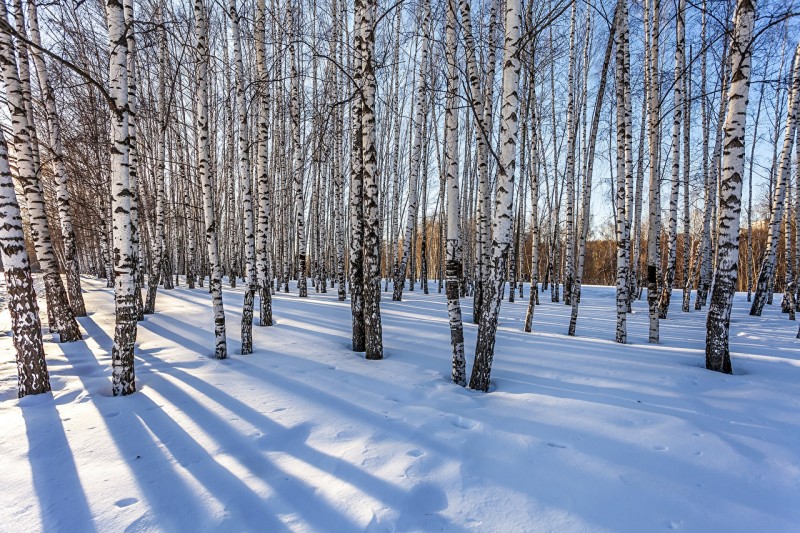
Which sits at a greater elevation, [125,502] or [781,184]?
[781,184]

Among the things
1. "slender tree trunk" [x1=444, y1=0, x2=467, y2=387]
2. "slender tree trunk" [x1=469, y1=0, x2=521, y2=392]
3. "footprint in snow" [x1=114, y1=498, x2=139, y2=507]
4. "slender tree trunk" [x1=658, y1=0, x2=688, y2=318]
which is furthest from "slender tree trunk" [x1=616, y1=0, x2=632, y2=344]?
"footprint in snow" [x1=114, y1=498, x2=139, y2=507]

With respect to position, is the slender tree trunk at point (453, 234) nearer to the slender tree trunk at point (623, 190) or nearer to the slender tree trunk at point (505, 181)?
the slender tree trunk at point (505, 181)

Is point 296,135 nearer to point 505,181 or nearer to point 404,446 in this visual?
point 505,181

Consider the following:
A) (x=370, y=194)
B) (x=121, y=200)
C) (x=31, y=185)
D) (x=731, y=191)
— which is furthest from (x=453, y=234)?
(x=31, y=185)

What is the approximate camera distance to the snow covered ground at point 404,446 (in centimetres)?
220

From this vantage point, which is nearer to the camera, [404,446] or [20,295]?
[404,446]

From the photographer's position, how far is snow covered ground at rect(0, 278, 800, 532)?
2197 mm

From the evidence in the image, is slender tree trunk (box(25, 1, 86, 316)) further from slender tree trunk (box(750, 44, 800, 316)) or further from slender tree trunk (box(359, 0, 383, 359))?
slender tree trunk (box(750, 44, 800, 316))

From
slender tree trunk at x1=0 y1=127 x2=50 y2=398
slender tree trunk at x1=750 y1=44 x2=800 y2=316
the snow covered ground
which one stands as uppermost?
slender tree trunk at x1=750 y1=44 x2=800 y2=316

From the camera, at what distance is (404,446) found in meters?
2.88

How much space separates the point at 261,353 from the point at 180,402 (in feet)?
5.78

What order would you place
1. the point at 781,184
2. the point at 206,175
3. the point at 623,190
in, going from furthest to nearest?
the point at 781,184, the point at 623,190, the point at 206,175

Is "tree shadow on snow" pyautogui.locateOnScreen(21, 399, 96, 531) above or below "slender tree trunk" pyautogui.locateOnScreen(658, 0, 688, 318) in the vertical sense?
below

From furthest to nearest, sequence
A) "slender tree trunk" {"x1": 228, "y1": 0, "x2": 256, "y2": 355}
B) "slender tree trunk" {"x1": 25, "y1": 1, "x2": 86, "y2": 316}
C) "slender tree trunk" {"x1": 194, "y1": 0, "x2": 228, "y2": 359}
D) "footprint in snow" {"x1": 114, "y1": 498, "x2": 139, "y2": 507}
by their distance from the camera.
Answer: "slender tree trunk" {"x1": 25, "y1": 1, "x2": 86, "y2": 316}
"slender tree trunk" {"x1": 228, "y1": 0, "x2": 256, "y2": 355}
"slender tree trunk" {"x1": 194, "y1": 0, "x2": 228, "y2": 359}
"footprint in snow" {"x1": 114, "y1": 498, "x2": 139, "y2": 507}
